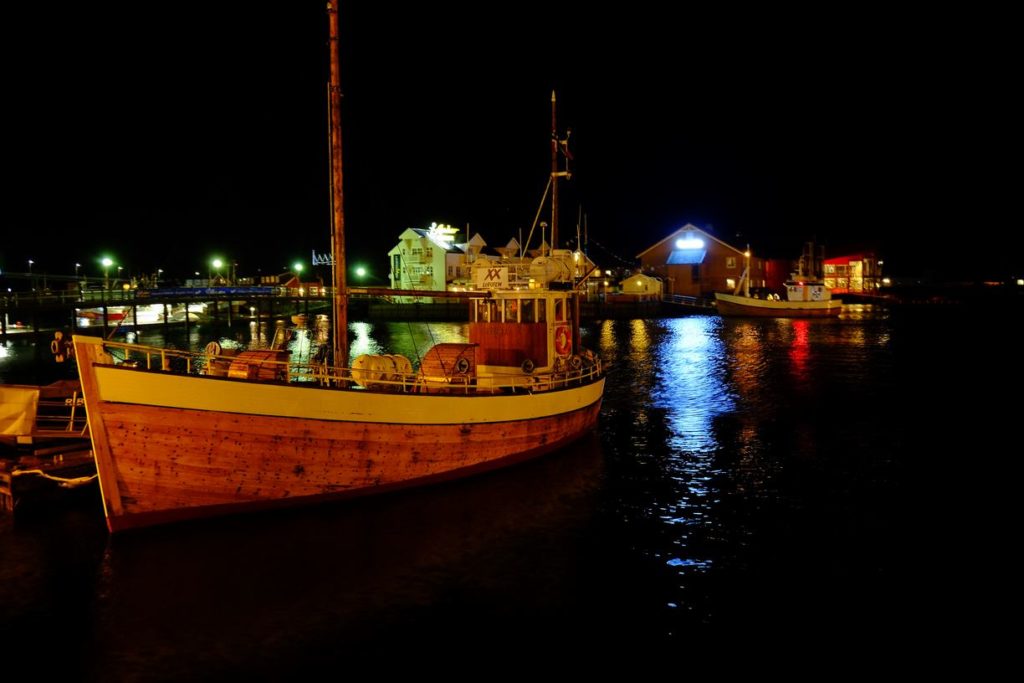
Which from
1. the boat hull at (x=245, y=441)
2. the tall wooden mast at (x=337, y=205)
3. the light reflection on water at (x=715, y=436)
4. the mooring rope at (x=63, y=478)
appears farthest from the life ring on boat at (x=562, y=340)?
the mooring rope at (x=63, y=478)

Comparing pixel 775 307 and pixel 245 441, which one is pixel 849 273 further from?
pixel 245 441

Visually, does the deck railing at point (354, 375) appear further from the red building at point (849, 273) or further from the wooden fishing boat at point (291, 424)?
the red building at point (849, 273)

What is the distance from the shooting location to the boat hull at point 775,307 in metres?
67.6

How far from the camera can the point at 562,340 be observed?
58.4 ft

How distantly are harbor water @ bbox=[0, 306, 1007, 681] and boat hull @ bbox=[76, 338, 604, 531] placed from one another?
0.42m

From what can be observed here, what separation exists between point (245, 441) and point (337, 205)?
5.08 meters

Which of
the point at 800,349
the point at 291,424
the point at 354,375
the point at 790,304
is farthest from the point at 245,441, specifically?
the point at 790,304

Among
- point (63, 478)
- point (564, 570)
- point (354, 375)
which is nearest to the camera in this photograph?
point (564, 570)

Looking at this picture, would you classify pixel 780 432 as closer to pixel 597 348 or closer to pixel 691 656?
pixel 691 656

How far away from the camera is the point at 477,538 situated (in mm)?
12070

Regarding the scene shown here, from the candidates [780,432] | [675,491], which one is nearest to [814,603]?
→ [675,491]

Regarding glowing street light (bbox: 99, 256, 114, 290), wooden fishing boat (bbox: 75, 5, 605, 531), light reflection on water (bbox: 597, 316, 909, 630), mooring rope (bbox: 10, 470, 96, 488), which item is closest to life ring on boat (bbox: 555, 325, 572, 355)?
wooden fishing boat (bbox: 75, 5, 605, 531)

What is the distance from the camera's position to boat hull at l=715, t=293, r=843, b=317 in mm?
67625

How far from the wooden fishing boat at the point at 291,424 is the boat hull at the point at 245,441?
0.02 meters
